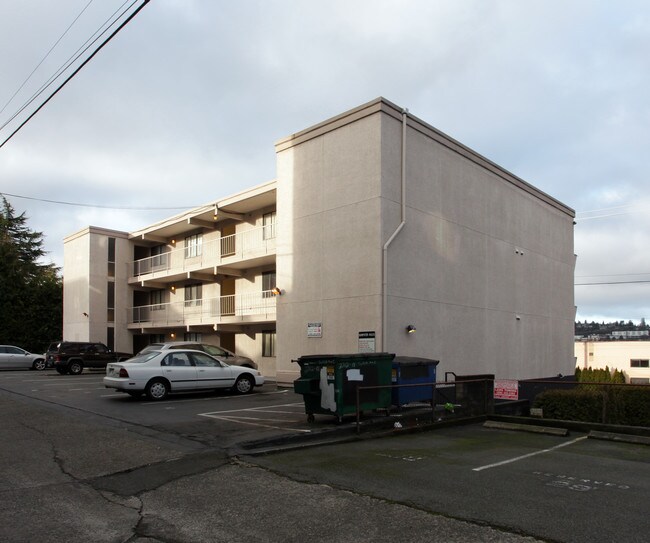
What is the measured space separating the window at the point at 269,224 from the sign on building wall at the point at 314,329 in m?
6.58

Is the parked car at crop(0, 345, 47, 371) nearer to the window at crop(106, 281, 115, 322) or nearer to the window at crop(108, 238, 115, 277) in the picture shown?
the window at crop(106, 281, 115, 322)

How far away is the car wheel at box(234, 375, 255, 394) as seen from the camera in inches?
734

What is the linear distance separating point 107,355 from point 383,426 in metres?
22.6

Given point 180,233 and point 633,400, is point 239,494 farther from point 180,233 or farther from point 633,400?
point 180,233

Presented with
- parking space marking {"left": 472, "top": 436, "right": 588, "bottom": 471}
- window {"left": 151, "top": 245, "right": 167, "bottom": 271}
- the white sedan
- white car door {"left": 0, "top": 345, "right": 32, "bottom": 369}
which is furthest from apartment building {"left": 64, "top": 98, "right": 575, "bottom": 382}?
white car door {"left": 0, "top": 345, "right": 32, "bottom": 369}

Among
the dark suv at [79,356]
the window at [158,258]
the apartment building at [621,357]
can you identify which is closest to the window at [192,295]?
the window at [158,258]

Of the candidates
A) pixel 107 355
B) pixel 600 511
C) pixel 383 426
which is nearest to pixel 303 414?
pixel 383 426

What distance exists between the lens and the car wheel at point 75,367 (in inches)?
1156

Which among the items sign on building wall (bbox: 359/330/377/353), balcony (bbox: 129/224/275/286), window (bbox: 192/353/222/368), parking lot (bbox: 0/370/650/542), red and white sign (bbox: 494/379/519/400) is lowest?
parking lot (bbox: 0/370/650/542)

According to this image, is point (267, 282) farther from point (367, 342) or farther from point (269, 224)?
point (367, 342)

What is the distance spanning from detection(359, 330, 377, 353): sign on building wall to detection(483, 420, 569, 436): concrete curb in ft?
17.5

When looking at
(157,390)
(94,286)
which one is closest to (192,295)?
(94,286)

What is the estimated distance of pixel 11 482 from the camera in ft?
25.6

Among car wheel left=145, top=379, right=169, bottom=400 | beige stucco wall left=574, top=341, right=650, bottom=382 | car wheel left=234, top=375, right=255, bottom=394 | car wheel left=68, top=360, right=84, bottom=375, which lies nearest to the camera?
car wheel left=145, top=379, right=169, bottom=400
